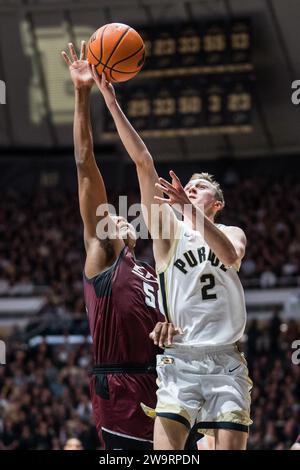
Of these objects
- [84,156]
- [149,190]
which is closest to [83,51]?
[84,156]

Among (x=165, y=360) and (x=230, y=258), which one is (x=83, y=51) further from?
(x=165, y=360)

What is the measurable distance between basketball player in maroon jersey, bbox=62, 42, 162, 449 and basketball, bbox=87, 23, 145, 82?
13cm

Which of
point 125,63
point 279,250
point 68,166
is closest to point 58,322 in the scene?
point 279,250

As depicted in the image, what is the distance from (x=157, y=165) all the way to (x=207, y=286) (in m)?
22.2

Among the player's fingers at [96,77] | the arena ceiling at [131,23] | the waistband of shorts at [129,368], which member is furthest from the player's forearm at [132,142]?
the arena ceiling at [131,23]

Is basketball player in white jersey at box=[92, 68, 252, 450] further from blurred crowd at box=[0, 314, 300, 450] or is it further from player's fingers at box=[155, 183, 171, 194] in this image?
blurred crowd at box=[0, 314, 300, 450]

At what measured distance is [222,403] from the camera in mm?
5609

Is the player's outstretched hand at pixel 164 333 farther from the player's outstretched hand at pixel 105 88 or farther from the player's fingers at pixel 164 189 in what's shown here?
the player's outstretched hand at pixel 105 88

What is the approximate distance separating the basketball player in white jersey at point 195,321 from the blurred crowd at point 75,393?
33.4 feet

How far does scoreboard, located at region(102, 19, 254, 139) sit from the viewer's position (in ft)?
69.3

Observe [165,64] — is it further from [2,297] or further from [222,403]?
[222,403]

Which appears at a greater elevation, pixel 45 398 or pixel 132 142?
pixel 132 142

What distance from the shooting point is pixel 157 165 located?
91.5 ft

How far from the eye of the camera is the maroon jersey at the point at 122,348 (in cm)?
636
